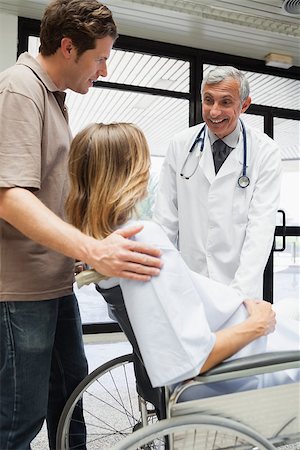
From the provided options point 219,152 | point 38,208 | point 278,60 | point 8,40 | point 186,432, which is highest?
point 278,60

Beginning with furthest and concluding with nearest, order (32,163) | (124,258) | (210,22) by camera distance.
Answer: (210,22) < (32,163) < (124,258)

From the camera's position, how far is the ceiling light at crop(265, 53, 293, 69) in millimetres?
4076

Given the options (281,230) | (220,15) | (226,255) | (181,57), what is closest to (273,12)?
(220,15)

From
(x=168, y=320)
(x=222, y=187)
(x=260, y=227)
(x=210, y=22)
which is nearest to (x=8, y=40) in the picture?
(x=210, y=22)

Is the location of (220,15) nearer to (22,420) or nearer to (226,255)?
(226,255)

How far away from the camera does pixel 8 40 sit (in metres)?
3.23

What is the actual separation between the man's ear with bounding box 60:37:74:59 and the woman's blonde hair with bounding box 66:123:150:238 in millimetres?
240

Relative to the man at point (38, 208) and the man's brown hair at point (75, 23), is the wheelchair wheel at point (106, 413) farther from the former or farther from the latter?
the man's brown hair at point (75, 23)

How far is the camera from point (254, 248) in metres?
1.58

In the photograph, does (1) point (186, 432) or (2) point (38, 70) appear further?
(2) point (38, 70)

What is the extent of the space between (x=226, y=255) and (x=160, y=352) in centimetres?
95

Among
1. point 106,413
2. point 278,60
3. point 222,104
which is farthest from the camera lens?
point 278,60

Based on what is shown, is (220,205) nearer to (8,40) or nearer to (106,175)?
(106,175)

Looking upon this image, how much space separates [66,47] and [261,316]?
2.92ft
